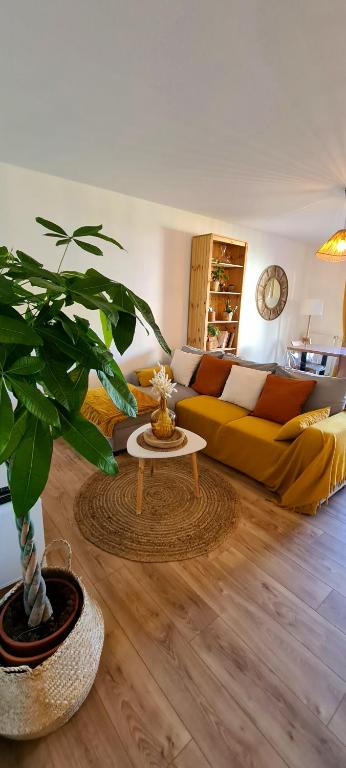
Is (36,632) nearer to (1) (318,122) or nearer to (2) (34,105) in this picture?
(2) (34,105)

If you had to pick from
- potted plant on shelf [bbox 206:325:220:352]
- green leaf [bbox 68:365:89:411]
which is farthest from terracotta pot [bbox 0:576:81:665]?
potted plant on shelf [bbox 206:325:220:352]

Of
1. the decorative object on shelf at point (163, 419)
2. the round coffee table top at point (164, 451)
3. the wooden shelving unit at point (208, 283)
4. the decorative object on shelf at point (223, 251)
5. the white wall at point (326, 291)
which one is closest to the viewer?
the round coffee table top at point (164, 451)

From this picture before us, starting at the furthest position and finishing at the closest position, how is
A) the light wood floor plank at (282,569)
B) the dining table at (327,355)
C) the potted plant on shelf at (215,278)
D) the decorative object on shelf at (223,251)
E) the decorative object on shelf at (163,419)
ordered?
the dining table at (327,355) < the decorative object on shelf at (223,251) < the potted plant on shelf at (215,278) < the decorative object on shelf at (163,419) < the light wood floor plank at (282,569)

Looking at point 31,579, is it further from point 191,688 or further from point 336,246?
point 336,246

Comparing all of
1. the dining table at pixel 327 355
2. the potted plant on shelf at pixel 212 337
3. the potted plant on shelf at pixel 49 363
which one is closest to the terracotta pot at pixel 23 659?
the potted plant on shelf at pixel 49 363

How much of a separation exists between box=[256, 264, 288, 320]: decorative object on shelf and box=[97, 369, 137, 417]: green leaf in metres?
4.58

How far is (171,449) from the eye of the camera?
1.98 meters

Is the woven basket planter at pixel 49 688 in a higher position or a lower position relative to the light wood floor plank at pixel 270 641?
higher

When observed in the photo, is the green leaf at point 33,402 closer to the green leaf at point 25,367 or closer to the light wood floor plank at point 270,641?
the green leaf at point 25,367

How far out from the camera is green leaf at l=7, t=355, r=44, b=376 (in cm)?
53

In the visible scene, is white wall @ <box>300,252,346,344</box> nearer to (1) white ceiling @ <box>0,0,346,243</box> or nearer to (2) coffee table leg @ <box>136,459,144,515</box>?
(1) white ceiling @ <box>0,0,346,243</box>

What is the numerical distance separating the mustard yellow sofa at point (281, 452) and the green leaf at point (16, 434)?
1.81 m

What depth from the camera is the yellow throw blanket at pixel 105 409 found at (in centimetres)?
258

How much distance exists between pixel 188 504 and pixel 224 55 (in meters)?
2.36
